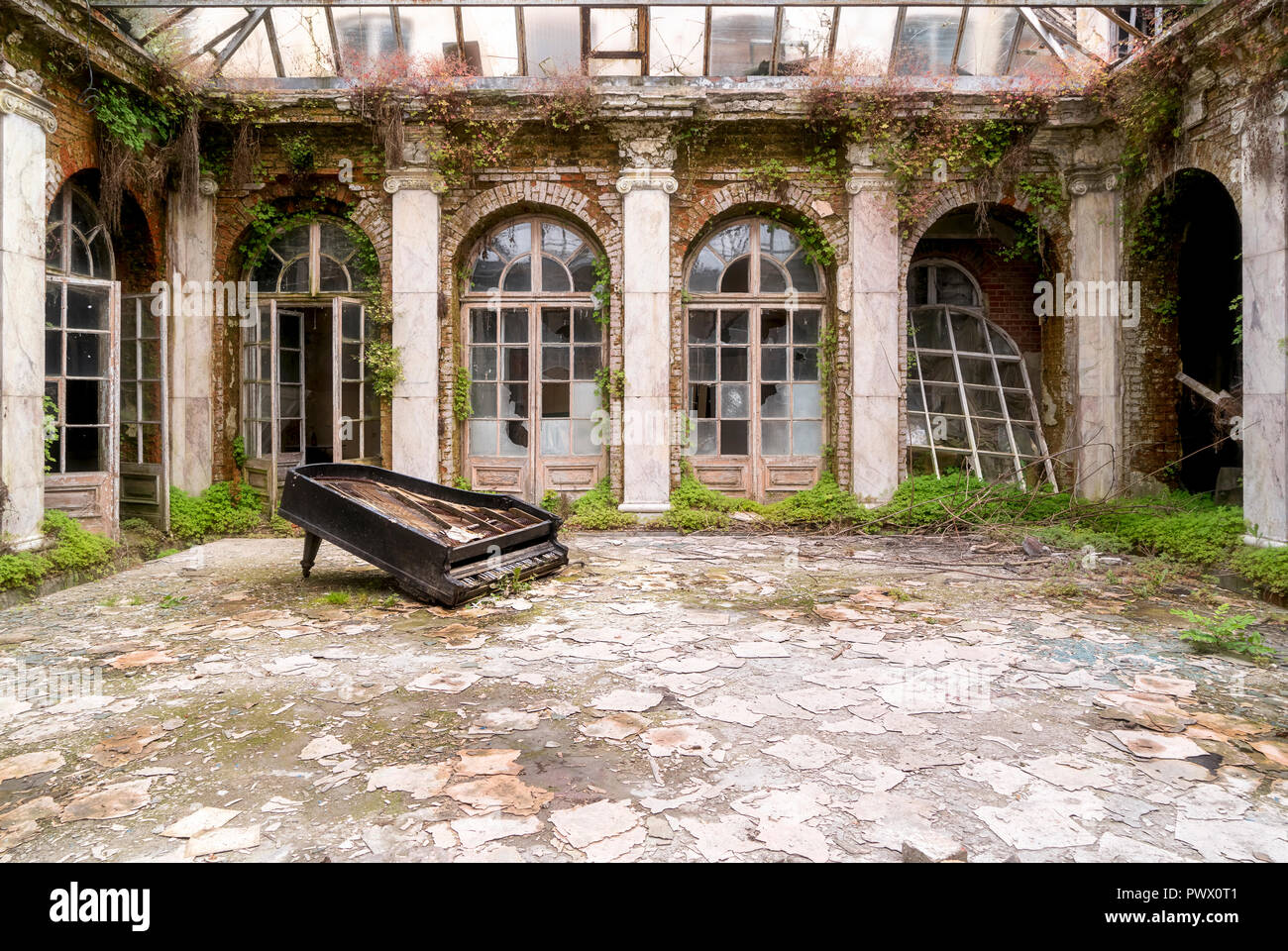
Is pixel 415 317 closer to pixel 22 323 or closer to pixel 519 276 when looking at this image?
pixel 519 276

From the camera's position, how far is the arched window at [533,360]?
9.07 m

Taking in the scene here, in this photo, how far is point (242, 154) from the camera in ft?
27.7

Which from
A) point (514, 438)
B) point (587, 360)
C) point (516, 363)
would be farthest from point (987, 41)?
point (514, 438)

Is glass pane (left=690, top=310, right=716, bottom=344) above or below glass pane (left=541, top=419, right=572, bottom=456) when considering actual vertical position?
above

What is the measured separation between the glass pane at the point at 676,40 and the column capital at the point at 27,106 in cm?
573

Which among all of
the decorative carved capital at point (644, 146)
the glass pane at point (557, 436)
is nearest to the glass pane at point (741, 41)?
the decorative carved capital at point (644, 146)

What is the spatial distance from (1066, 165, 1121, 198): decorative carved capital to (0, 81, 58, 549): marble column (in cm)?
993

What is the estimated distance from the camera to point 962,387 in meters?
9.37

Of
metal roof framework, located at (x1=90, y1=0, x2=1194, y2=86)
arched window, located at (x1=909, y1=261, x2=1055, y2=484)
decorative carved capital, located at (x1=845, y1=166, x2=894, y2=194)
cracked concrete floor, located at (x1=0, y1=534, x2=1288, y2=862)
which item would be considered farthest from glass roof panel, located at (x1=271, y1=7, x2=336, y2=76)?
arched window, located at (x1=909, y1=261, x2=1055, y2=484)

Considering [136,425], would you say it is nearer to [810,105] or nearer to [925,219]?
[810,105]

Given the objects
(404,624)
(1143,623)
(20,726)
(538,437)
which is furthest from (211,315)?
(1143,623)

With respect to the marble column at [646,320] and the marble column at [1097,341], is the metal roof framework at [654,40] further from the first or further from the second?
the marble column at [1097,341]

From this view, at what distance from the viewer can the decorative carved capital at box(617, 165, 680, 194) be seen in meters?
8.64

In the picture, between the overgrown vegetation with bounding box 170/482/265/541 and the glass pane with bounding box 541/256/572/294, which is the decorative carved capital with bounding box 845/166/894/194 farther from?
the overgrown vegetation with bounding box 170/482/265/541
